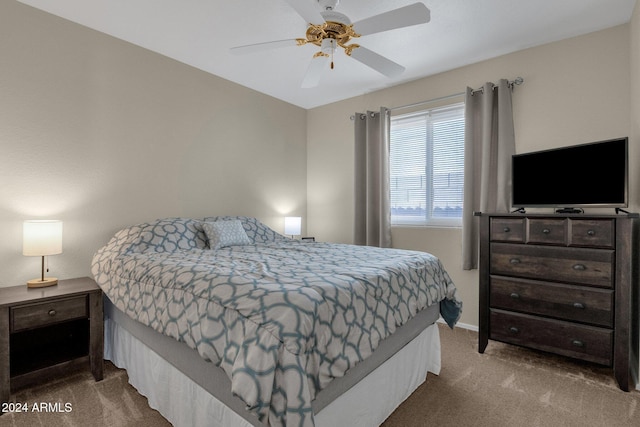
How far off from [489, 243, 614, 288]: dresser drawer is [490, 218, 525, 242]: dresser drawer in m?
0.06

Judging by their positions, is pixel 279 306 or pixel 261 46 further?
pixel 261 46

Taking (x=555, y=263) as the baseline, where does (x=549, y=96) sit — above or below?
above

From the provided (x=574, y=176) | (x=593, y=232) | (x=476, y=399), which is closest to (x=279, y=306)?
(x=476, y=399)

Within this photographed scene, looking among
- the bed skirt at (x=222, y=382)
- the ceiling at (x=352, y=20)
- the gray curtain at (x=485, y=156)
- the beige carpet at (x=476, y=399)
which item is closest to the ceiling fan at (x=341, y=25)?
the ceiling at (x=352, y=20)

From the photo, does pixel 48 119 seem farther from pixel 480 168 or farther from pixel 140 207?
pixel 480 168

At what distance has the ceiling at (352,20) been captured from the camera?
227cm

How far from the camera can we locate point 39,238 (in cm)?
209

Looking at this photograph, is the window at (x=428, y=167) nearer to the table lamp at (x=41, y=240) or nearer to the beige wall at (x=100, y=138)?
the beige wall at (x=100, y=138)

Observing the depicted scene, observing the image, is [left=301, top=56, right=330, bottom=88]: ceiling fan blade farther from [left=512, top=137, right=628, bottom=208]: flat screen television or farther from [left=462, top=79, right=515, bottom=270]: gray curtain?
[left=512, top=137, right=628, bottom=208]: flat screen television

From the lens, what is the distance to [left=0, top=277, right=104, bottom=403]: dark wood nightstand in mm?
1833

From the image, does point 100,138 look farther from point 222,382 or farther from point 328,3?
point 222,382

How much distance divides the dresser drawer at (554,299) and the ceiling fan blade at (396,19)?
2003mm

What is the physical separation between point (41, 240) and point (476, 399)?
2968 mm

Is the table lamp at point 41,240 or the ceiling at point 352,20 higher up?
the ceiling at point 352,20
